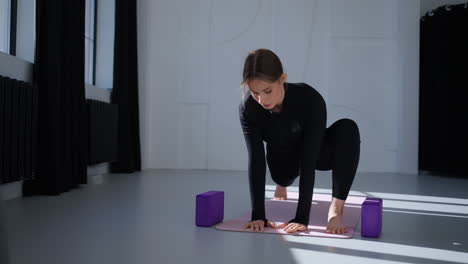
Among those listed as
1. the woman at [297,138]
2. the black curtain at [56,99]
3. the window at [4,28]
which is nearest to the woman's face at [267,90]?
the woman at [297,138]

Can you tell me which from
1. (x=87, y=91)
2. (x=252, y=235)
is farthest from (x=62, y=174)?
(x=252, y=235)

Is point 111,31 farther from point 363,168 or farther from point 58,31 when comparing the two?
point 363,168

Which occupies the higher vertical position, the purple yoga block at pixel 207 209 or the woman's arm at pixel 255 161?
the woman's arm at pixel 255 161

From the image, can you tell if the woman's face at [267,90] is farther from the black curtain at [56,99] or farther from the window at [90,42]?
the window at [90,42]

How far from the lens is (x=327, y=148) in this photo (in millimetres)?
2006

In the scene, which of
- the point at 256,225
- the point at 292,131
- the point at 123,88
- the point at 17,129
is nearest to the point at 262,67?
the point at 292,131

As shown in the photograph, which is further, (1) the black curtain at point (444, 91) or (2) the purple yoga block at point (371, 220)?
(1) the black curtain at point (444, 91)

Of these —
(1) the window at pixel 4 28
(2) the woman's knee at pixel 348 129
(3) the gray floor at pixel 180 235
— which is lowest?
A: (3) the gray floor at pixel 180 235

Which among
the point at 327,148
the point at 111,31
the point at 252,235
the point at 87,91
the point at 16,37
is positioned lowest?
the point at 252,235

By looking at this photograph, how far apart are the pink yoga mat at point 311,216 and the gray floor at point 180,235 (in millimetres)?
56

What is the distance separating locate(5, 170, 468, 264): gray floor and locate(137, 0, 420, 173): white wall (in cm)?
200

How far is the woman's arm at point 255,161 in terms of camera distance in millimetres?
1826

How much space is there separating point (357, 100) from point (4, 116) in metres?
3.76

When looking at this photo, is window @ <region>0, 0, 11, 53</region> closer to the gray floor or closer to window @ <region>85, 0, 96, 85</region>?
the gray floor
